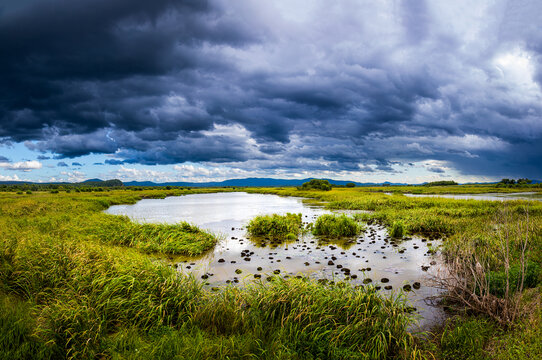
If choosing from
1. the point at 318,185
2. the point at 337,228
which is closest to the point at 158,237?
the point at 337,228

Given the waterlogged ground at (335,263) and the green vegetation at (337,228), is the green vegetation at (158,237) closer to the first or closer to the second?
the waterlogged ground at (335,263)

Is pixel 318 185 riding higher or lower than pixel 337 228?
higher

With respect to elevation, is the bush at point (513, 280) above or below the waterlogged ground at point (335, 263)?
above

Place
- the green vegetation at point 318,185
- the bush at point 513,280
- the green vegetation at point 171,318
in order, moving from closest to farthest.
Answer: the green vegetation at point 171,318
the bush at point 513,280
the green vegetation at point 318,185

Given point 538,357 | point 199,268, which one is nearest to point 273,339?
point 538,357

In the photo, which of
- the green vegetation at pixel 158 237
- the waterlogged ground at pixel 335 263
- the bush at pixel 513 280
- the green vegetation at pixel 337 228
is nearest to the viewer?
the bush at pixel 513 280

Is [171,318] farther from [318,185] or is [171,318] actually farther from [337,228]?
[318,185]

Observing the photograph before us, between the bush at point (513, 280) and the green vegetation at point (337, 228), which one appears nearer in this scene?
the bush at point (513, 280)

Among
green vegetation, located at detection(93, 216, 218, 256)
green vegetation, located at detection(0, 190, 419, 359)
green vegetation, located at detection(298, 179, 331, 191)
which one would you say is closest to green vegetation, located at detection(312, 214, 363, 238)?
green vegetation, located at detection(93, 216, 218, 256)

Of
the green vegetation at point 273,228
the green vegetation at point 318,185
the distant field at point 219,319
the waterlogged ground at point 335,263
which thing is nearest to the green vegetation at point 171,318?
the distant field at point 219,319

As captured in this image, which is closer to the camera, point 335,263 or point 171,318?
point 171,318

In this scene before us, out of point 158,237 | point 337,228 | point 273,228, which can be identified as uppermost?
point 337,228

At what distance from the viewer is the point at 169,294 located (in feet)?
24.5

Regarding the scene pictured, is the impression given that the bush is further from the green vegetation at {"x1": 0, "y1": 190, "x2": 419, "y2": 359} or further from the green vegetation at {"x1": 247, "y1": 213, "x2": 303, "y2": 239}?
the green vegetation at {"x1": 247, "y1": 213, "x2": 303, "y2": 239}
